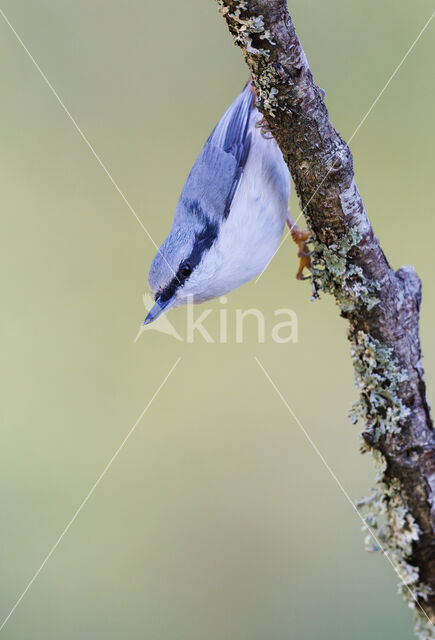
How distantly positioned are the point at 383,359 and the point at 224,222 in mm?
667

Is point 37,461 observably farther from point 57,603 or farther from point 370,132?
point 370,132

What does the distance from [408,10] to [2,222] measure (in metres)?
2.25

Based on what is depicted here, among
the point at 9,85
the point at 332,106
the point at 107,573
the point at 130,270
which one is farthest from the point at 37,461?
the point at 332,106

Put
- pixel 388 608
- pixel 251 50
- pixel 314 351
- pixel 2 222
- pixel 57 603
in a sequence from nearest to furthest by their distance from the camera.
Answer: pixel 251 50 → pixel 388 608 → pixel 57 603 → pixel 314 351 → pixel 2 222

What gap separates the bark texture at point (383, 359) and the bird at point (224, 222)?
44 centimetres

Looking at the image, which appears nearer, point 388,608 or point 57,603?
point 388,608

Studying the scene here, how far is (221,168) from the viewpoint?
194 cm

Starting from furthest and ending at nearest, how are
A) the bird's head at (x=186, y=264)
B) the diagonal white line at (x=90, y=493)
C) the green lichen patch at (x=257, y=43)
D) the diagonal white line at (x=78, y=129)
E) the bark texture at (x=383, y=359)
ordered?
Result: 1. the diagonal white line at (x=78, y=129)
2. the diagonal white line at (x=90, y=493)
3. the bird's head at (x=186, y=264)
4. the bark texture at (x=383, y=359)
5. the green lichen patch at (x=257, y=43)

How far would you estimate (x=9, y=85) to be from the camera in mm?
3486

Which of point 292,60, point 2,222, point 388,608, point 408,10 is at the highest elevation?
point 2,222

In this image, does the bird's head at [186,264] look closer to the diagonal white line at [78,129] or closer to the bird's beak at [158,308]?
the bird's beak at [158,308]

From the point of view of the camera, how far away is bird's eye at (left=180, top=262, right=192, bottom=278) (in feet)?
6.03

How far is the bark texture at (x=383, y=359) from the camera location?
4.58 ft

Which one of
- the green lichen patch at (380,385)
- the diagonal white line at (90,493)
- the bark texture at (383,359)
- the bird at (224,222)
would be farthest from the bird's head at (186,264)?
the diagonal white line at (90,493)
